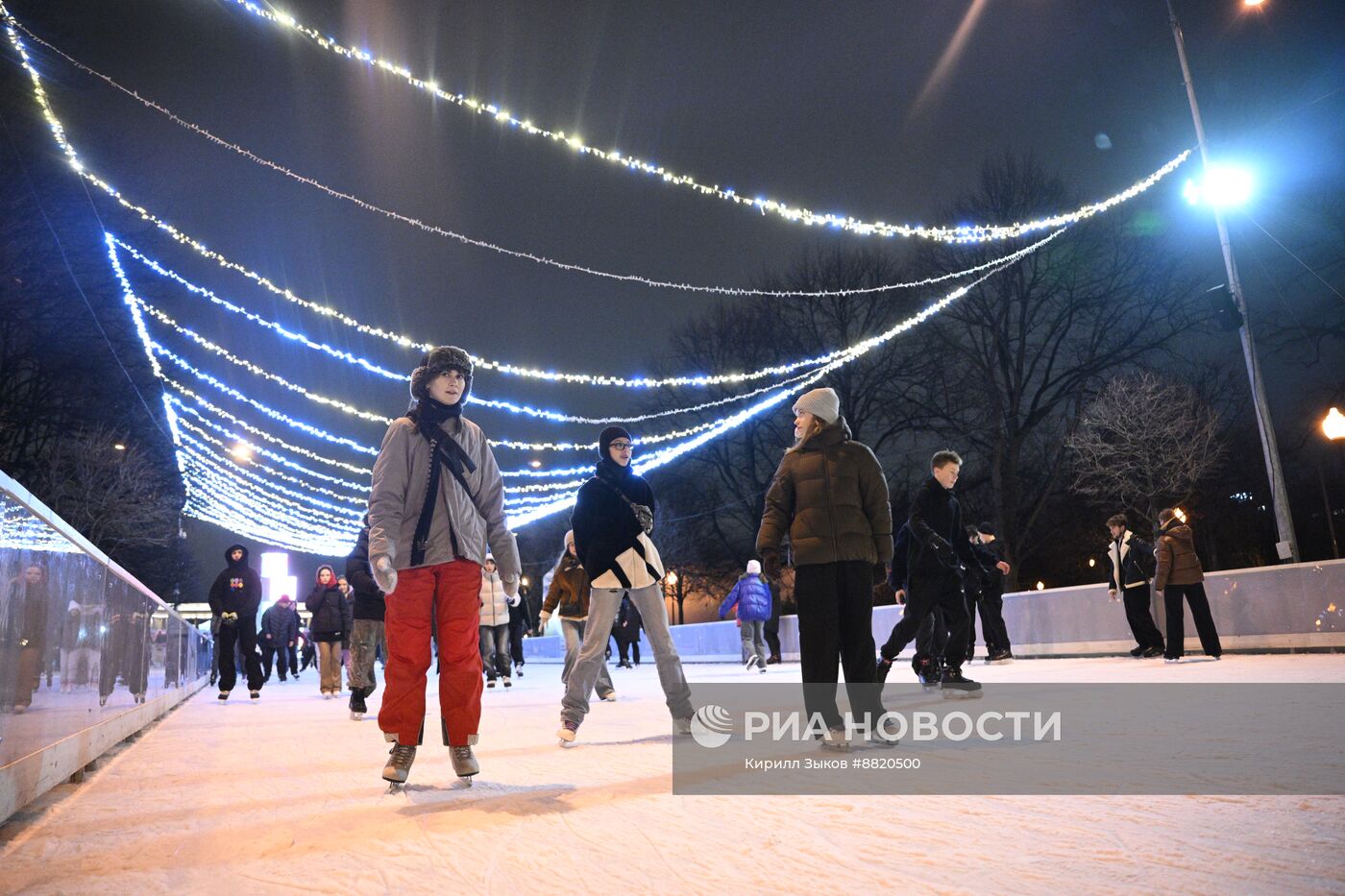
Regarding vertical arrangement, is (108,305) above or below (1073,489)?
above

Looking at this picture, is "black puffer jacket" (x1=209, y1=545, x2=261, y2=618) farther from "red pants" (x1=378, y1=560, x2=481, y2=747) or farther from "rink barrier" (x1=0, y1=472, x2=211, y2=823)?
"red pants" (x1=378, y1=560, x2=481, y2=747)

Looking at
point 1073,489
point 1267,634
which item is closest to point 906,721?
point 1267,634

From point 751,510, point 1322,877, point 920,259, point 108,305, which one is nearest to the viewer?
point 1322,877

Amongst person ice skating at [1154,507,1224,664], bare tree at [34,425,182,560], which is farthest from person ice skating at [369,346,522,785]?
bare tree at [34,425,182,560]

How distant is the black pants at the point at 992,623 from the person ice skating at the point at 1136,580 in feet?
4.81

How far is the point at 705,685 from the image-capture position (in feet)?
36.7

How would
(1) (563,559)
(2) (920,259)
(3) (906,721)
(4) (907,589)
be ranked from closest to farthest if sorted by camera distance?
(3) (906,721) < (4) (907,589) < (1) (563,559) < (2) (920,259)

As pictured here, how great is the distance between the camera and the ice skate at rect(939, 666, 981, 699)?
7.68 m

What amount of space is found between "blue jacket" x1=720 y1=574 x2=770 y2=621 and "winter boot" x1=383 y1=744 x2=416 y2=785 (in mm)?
11680

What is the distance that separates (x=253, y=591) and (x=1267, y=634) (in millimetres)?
11450

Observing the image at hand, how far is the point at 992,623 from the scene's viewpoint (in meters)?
13.5

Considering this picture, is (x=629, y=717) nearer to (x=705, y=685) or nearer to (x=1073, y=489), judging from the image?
(x=705, y=685)

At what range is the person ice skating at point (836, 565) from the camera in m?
4.93

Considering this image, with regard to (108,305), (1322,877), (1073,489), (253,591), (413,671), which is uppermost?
(108,305)
